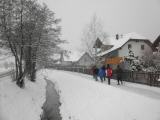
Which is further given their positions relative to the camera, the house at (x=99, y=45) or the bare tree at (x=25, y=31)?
the house at (x=99, y=45)

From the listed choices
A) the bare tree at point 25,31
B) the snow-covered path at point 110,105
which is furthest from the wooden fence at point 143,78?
the bare tree at point 25,31

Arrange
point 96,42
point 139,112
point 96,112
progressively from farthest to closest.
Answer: point 96,42 → point 96,112 → point 139,112

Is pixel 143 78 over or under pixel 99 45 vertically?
under

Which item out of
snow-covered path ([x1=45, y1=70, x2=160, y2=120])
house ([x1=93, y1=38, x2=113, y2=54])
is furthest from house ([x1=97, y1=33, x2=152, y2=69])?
snow-covered path ([x1=45, y1=70, x2=160, y2=120])

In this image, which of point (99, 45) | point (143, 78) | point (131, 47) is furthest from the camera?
point (131, 47)

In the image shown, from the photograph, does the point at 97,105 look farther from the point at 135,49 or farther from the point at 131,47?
the point at 135,49

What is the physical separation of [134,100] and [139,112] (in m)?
1.33

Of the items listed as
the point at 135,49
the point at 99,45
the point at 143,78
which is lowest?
the point at 143,78

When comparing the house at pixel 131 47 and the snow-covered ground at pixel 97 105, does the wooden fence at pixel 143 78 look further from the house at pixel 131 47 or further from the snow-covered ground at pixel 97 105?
the house at pixel 131 47

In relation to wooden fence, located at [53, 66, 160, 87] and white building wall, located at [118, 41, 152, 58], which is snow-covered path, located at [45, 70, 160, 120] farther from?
white building wall, located at [118, 41, 152, 58]

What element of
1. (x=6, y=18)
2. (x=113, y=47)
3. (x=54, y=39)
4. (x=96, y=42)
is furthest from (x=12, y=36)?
(x=113, y=47)

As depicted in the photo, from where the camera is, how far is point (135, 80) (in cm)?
2555

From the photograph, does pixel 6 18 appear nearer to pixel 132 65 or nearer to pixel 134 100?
pixel 134 100

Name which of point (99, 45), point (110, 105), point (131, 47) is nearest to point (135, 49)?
point (131, 47)
